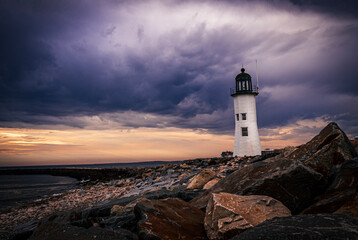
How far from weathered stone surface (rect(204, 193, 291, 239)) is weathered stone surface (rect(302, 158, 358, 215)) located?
59cm

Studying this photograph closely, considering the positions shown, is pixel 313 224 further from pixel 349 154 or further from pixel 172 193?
pixel 172 193

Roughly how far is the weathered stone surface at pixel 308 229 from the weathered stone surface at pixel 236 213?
0.67 metres

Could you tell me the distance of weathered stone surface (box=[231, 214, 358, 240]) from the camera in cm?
231

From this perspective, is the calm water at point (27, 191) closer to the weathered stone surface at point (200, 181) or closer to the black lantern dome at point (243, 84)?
the weathered stone surface at point (200, 181)

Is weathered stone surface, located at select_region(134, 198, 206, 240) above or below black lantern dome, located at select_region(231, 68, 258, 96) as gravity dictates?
below

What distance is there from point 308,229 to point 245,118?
23822 mm

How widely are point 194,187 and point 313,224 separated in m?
6.24

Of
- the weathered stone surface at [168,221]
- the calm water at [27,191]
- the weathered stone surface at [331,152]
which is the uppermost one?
the weathered stone surface at [331,152]

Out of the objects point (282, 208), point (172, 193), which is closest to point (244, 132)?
point (172, 193)

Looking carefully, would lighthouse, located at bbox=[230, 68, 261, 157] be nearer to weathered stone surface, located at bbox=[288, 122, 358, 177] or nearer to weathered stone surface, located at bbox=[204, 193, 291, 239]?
weathered stone surface, located at bbox=[288, 122, 358, 177]

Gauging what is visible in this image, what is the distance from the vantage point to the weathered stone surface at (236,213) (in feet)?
11.1

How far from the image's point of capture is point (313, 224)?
99.8 inches

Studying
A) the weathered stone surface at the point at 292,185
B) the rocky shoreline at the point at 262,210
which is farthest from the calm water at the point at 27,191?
the weathered stone surface at the point at 292,185

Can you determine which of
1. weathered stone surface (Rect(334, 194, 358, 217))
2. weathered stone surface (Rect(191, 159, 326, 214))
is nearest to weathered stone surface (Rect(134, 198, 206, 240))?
weathered stone surface (Rect(191, 159, 326, 214))
